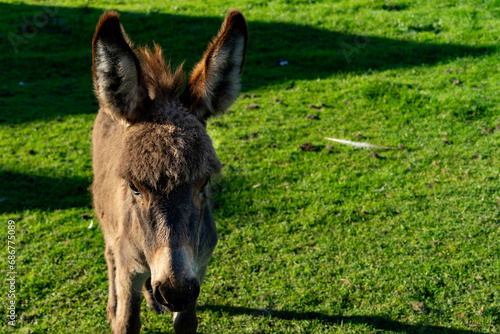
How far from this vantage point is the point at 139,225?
10.5 feet

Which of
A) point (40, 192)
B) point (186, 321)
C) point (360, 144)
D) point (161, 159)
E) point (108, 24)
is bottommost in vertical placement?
point (40, 192)

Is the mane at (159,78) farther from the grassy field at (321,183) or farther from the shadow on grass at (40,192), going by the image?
the shadow on grass at (40,192)

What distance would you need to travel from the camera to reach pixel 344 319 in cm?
471

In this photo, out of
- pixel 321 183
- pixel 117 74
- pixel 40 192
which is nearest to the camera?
pixel 117 74

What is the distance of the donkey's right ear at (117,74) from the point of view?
3.08 metres

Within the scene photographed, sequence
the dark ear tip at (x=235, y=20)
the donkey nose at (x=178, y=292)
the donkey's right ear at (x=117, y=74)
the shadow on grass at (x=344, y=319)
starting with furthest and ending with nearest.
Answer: the shadow on grass at (x=344, y=319)
the dark ear tip at (x=235, y=20)
the donkey's right ear at (x=117, y=74)
the donkey nose at (x=178, y=292)

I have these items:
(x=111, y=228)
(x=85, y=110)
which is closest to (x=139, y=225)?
(x=111, y=228)

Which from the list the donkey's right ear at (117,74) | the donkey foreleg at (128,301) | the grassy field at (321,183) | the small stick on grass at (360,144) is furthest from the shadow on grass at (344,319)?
the small stick on grass at (360,144)

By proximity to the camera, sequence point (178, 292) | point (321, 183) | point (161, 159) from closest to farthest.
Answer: point (178, 292)
point (161, 159)
point (321, 183)

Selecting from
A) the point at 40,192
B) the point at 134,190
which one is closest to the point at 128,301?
the point at 134,190

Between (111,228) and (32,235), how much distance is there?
2.46 m

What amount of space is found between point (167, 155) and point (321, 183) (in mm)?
4394

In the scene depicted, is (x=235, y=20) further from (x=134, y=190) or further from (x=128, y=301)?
(x=128, y=301)

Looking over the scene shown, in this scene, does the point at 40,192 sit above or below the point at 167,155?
below
